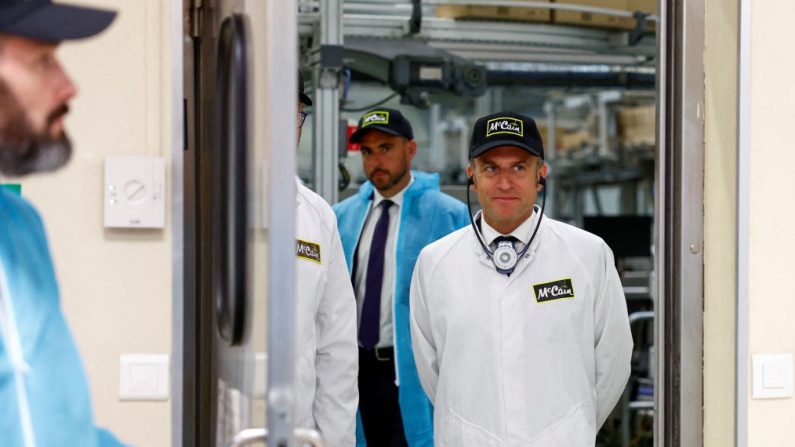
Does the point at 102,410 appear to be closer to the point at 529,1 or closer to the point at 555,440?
the point at 555,440

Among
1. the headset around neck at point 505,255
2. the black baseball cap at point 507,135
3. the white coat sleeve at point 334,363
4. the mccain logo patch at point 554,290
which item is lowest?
the white coat sleeve at point 334,363

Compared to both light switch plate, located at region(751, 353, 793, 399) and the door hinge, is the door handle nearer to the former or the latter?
the door hinge

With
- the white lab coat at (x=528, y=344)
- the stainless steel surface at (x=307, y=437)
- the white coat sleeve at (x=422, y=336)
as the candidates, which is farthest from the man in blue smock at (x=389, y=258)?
the stainless steel surface at (x=307, y=437)

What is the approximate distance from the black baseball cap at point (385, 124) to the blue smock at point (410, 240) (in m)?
0.19

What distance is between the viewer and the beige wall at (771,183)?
7.61 ft

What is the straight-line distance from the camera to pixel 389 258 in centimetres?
394

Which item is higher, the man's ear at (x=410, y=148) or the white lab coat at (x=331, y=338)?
the man's ear at (x=410, y=148)

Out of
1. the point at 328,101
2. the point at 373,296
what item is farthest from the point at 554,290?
the point at 328,101

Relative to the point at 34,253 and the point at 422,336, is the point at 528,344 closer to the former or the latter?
the point at 422,336

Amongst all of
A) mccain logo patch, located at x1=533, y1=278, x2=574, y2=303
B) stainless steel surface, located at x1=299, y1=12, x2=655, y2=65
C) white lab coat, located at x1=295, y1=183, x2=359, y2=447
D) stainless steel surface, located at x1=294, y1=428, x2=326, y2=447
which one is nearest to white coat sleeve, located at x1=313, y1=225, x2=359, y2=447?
white lab coat, located at x1=295, y1=183, x2=359, y2=447

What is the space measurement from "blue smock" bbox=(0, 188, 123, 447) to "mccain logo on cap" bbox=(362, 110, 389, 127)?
2324mm

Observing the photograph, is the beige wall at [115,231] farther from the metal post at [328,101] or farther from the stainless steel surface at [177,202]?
the metal post at [328,101]

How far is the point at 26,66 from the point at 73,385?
586 millimetres

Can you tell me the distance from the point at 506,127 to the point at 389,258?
1063 mm
